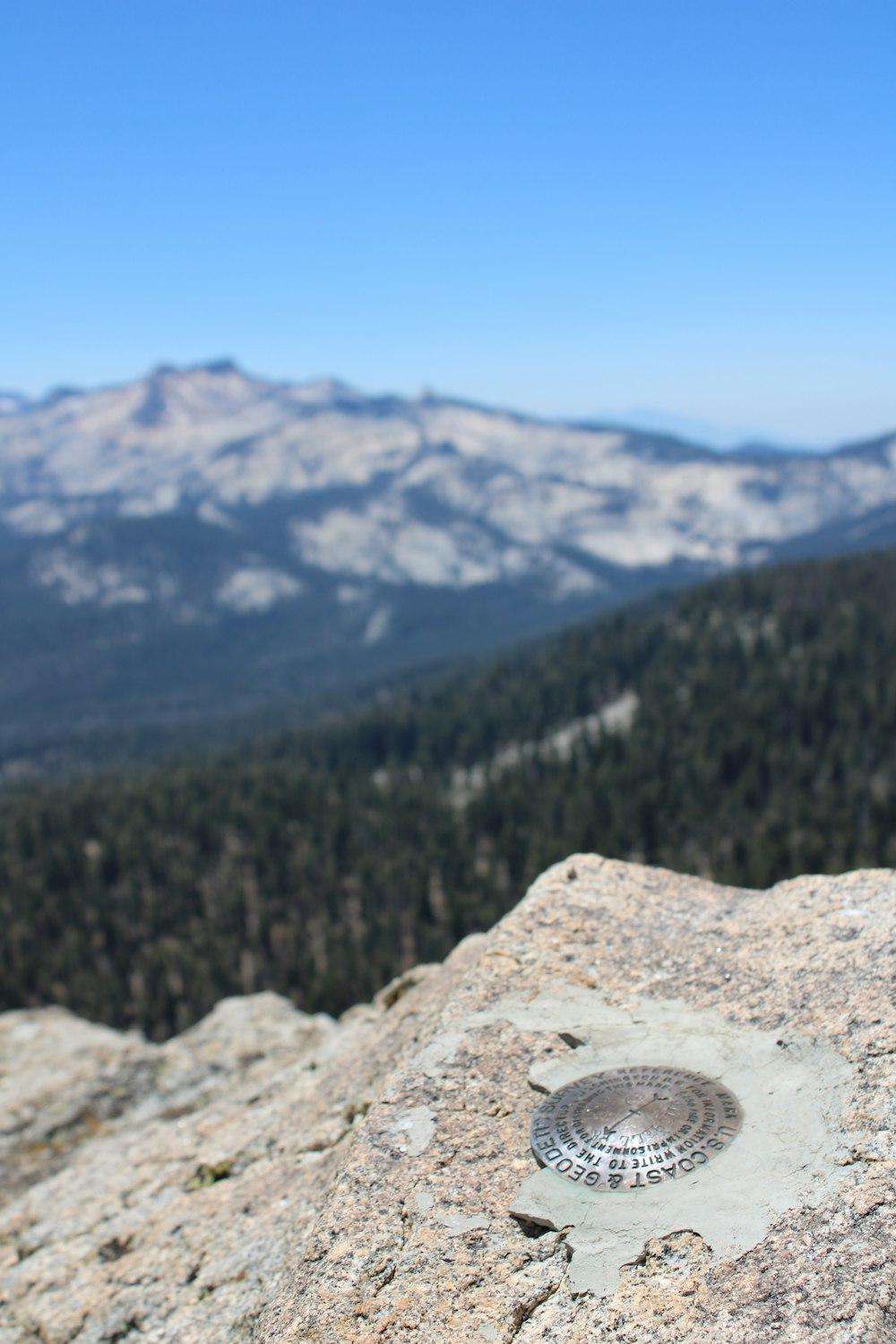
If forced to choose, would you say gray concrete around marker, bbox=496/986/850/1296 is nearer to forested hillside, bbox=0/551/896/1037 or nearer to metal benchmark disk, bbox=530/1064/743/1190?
metal benchmark disk, bbox=530/1064/743/1190

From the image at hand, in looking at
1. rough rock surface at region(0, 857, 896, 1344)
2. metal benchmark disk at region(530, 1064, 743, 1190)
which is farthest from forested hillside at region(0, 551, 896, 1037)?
metal benchmark disk at region(530, 1064, 743, 1190)

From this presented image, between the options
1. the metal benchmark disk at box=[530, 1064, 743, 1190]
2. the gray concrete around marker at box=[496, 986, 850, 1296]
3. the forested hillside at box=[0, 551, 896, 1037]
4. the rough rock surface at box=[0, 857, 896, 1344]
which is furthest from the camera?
the forested hillside at box=[0, 551, 896, 1037]

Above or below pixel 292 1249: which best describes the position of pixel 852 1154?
above

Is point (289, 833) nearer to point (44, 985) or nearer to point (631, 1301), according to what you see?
point (44, 985)

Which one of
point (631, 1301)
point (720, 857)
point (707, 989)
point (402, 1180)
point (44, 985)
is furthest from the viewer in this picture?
point (720, 857)

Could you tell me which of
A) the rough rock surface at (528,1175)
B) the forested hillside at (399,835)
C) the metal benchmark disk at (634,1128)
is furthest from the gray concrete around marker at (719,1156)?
the forested hillside at (399,835)

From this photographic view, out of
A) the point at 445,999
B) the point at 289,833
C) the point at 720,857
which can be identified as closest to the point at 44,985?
the point at 289,833
